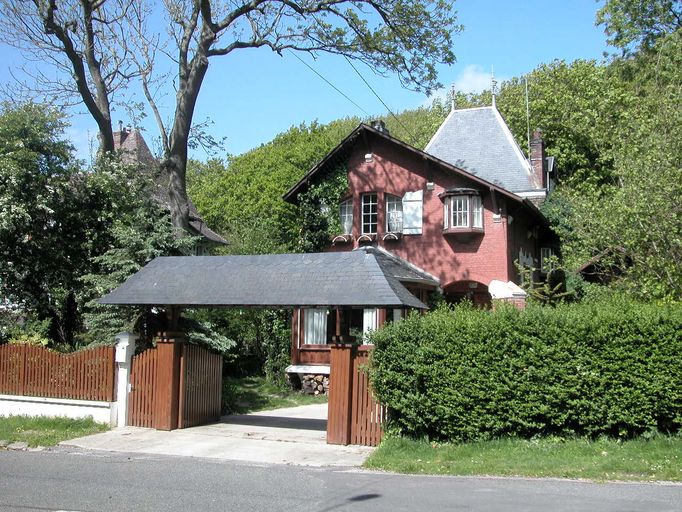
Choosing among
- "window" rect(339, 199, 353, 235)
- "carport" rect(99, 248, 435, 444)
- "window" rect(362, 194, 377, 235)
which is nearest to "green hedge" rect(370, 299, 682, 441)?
"carport" rect(99, 248, 435, 444)

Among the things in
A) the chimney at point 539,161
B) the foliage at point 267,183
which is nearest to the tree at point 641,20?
the chimney at point 539,161

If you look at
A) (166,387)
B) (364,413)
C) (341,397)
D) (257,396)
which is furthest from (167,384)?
(257,396)

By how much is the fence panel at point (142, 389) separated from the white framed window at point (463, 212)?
1201cm

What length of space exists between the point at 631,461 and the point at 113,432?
377 inches

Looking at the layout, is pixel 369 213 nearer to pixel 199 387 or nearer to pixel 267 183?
pixel 199 387

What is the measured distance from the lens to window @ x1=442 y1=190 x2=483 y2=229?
22.9 m

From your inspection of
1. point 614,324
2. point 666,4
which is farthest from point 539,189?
point 614,324

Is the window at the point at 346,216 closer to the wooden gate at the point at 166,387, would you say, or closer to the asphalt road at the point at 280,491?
the wooden gate at the point at 166,387

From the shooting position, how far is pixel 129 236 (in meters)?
17.9

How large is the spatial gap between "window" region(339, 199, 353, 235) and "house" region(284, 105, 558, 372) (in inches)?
1.4

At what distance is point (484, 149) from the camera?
87.0ft

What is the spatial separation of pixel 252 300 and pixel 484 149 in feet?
52.3

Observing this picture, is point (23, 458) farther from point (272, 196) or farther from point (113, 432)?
point (272, 196)

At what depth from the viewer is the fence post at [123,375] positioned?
14398 mm
